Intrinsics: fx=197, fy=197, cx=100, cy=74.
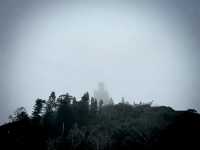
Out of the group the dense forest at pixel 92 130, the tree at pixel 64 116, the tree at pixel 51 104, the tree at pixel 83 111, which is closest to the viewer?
the dense forest at pixel 92 130

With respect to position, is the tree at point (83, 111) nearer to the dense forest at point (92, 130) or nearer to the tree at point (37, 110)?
the dense forest at point (92, 130)

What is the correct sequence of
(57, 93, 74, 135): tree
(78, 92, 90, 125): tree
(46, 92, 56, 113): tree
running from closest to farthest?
(57, 93, 74, 135): tree < (78, 92, 90, 125): tree < (46, 92, 56, 113): tree

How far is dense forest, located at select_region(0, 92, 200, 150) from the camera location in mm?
76062

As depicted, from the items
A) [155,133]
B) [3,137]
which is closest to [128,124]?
[155,133]

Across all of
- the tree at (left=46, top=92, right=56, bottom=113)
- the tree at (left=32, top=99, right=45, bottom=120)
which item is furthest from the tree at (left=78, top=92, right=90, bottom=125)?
the tree at (left=32, top=99, right=45, bottom=120)

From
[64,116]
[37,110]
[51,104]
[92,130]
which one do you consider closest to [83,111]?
[64,116]

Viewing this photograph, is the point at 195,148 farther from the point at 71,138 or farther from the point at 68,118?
the point at 68,118

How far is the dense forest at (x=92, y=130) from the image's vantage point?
250 ft

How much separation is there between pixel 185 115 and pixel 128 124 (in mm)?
29098

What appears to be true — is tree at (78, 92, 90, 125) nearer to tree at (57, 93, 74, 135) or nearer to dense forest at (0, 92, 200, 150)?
dense forest at (0, 92, 200, 150)

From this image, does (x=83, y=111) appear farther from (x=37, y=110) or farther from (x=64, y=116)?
(x=37, y=110)

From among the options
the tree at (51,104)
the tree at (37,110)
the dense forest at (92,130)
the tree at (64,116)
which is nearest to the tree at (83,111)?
the dense forest at (92,130)

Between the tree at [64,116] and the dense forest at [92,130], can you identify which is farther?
the tree at [64,116]

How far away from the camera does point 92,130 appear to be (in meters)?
86.6
